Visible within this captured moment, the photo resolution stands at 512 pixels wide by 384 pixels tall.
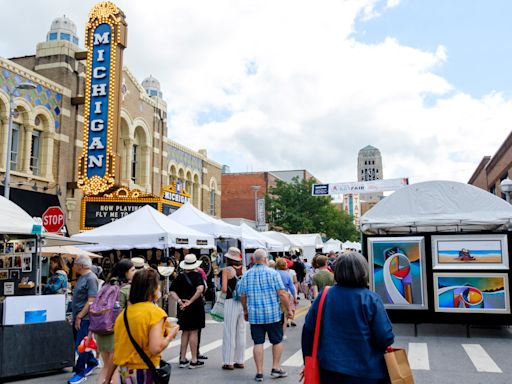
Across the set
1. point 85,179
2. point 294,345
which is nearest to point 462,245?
point 294,345

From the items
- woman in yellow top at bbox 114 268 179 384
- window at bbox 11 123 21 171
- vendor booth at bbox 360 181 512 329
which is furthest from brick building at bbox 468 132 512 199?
woman in yellow top at bbox 114 268 179 384

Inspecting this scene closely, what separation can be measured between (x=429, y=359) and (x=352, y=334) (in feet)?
18.9

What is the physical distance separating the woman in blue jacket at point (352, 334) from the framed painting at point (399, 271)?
820cm

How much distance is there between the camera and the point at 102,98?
22.1 metres

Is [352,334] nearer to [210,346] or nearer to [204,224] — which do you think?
[210,346]

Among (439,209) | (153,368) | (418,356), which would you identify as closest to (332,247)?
(439,209)

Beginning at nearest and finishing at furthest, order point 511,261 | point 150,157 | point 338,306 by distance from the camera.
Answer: point 338,306 < point 511,261 < point 150,157

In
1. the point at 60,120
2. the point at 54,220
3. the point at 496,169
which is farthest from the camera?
the point at 496,169

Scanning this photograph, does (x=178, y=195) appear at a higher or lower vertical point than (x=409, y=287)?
higher

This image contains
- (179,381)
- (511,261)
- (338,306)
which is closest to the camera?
(338,306)

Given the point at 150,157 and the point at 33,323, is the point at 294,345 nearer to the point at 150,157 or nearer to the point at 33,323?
the point at 33,323

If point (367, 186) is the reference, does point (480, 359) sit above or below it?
below

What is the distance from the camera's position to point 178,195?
22.6 m

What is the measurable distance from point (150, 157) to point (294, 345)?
21243 mm
